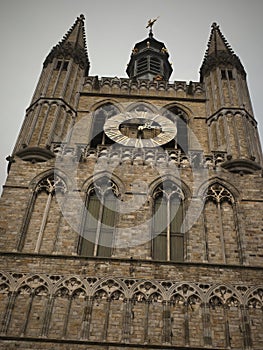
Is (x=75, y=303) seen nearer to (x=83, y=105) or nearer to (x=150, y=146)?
(x=150, y=146)

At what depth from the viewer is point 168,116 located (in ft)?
79.9

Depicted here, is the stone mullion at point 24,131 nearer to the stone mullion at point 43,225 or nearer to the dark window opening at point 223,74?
the stone mullion at point 43,225

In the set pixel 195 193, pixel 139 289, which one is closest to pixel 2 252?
pixel 139 289

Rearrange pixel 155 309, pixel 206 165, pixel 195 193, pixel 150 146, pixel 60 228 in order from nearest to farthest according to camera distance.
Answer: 1. pixel 155 309
2. pixel 60 228
3. pixel 195 193
4. pixel 206 165
5. pixel 150 146

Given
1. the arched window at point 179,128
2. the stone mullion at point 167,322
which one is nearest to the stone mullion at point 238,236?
the stone mullion at point 167,322

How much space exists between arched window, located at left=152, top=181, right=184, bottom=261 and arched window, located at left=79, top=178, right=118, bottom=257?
132cm

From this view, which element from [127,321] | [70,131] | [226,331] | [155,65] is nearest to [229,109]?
[70,131]

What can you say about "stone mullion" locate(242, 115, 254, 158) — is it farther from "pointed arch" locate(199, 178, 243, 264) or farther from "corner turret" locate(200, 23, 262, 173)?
"pointed arch" locate(199, 178, 243, 264)

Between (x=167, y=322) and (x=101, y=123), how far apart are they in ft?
38.3

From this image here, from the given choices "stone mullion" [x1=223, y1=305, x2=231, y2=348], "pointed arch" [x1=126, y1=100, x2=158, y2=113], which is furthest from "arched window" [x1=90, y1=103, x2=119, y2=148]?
"stone mullion" [x1=223, y1=305, x2=231, y2=348]

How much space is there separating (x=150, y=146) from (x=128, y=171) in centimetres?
268

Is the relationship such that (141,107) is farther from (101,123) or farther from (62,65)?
(62,65)

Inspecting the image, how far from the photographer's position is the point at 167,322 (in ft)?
44.3

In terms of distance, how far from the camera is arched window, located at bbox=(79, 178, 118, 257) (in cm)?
1594
